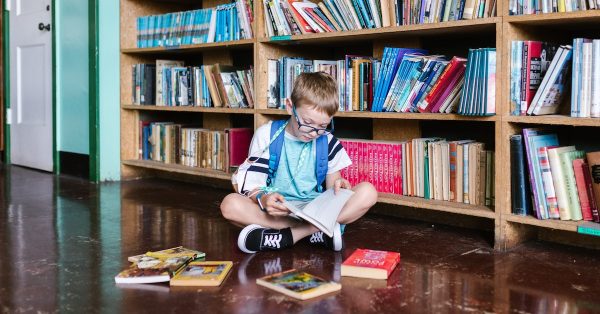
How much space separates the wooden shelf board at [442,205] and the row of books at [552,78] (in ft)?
1.23

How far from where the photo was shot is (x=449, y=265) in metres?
2.18

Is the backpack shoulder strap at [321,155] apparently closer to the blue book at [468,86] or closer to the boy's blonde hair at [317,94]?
the boy's blonde hair at [317,94]

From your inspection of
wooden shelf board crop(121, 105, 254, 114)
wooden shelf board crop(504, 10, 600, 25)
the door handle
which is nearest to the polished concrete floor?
wooden shelf board crop(121, 105, 254, 114)

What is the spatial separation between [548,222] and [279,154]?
→ 37.3 inches

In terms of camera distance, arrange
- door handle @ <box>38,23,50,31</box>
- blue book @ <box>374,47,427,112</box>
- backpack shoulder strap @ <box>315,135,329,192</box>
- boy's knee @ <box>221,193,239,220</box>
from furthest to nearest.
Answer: door handle @ <box>38,23,50,31</box> < blue book @ <box>374,47,427,112</box> < backpack shoulder strap @ <box>315,135,329,192</box> < boy's knee @ <box>221,193,239,220</box>

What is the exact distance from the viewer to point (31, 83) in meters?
4.87

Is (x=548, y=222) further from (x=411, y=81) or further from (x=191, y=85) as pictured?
(x=191, y=85)

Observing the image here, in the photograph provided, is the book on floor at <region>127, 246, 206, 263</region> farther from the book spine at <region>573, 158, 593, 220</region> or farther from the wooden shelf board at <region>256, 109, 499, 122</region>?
the book spine at <region>573, 158, 593, 220</region>

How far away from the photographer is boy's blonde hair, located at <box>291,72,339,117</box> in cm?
226

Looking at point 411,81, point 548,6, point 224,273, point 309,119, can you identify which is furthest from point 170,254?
point 548,6

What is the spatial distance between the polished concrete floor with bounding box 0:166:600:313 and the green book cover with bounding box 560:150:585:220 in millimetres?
165

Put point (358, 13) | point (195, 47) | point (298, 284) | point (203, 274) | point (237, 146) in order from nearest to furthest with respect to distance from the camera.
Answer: point (298, 284), point (203, 274), point (358, 13), point (237, 146), point (195, 47)

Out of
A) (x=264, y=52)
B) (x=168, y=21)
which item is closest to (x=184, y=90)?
(x=168, y=21)

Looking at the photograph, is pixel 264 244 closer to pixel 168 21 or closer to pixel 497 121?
pixel 497 121
